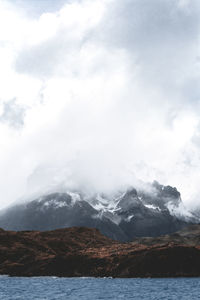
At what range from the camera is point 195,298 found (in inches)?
3713

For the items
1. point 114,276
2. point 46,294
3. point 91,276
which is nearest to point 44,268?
point 91,276

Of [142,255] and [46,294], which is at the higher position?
[142,255]

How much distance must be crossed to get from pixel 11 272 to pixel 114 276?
56.2m

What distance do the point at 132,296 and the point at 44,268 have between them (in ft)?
318

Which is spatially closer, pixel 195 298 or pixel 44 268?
pixel 195 298

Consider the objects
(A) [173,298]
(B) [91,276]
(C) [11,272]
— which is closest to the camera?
(A) [173,298]

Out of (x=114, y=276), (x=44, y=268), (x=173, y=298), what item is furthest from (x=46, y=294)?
(x=44, y=268)

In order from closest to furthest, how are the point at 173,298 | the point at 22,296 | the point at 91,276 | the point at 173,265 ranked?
1. the point at 173,298
2. the point at 22,296
3. the point at 173,265
4. the point at 91,276

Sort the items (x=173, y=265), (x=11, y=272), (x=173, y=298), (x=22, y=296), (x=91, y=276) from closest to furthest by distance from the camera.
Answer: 1. (x=173, y=298)
2. (x=22, y=296)
3. (x=173, y=265)
4. (x=91, y=276)
5. (x=11, y=272)

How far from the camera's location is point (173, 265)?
165500 millimetres

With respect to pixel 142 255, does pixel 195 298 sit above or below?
below

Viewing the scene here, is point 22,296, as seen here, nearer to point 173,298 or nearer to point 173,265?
point 173,298

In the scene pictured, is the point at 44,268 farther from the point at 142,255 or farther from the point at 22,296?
the point at 22,296

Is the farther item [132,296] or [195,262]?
[195,262]
